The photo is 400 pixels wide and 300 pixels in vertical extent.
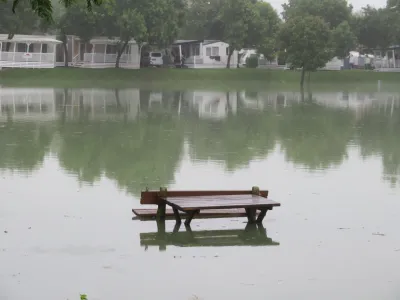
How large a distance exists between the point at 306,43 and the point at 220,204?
6823 cm

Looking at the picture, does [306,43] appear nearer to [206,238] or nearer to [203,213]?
[203,213]

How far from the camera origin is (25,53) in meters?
76.6

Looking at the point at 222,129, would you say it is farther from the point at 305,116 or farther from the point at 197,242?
the point at 197,242

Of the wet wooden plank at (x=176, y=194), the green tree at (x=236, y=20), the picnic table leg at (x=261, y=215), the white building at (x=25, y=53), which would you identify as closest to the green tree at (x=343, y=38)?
the green tree at (x=236, y=20)

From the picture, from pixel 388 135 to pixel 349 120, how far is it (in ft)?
21.1

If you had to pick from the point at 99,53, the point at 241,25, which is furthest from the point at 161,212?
the point at 241,25

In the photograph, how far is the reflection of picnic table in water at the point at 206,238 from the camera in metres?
13.1

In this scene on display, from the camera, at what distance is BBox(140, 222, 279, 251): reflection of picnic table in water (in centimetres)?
1305

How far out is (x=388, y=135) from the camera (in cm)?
3075

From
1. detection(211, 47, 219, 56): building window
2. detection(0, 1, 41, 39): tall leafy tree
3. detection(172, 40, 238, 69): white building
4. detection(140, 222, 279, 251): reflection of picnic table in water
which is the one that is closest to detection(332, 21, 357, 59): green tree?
detection(172, 40, 238, 69): white building

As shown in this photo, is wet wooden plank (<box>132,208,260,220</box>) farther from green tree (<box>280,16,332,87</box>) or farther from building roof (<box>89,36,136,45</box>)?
building roof (<box>89,36,136,45</box>)

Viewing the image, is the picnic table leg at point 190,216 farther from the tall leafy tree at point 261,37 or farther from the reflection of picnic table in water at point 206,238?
the tall leafy tree at point 261,37

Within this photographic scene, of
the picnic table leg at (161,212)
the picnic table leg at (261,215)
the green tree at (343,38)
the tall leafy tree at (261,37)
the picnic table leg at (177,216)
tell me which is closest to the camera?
the picnic table leg at (177,216)

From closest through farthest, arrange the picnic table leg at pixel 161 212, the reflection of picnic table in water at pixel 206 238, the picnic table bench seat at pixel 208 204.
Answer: the reflection of picnic table in water at pixel 206 238
the picnic table bench seat at pixel 208 204
the picnic table leg at pixel 161 212
